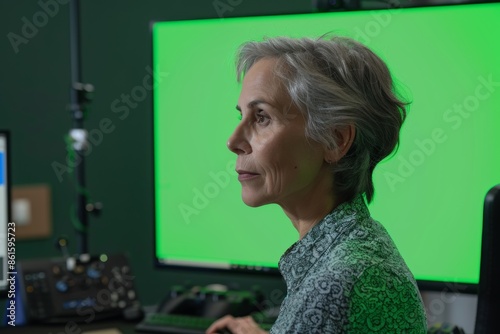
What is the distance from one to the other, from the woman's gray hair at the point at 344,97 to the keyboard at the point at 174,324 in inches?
22.5

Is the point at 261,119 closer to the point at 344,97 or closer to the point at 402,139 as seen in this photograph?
the point at 344,97

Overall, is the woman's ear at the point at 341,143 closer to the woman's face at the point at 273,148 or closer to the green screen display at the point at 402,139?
the woman's face at the point at 273,148

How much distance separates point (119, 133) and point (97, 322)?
1.88ft

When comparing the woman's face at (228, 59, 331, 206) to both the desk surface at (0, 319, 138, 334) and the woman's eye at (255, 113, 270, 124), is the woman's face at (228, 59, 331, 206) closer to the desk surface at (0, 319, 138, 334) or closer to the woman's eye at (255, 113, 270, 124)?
the woman's eye at (255, 113, 270, 124)

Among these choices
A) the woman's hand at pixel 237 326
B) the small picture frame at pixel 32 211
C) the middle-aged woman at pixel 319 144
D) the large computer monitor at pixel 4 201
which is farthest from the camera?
the small picture frame at pixel 32 211

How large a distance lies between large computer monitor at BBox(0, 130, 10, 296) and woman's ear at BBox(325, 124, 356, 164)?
85 cm

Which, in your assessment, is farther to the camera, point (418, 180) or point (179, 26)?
point (179, 26)

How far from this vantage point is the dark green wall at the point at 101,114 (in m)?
1.98

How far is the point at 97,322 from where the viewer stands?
1.79 m

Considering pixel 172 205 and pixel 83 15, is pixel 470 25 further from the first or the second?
pixel 83 15

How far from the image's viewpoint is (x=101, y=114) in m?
2.12

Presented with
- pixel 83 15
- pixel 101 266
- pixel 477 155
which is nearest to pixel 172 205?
pixel 101 266

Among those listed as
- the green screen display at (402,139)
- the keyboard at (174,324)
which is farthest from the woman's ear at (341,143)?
the keyboard at (174,324)

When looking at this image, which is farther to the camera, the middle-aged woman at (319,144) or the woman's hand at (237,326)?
the woman's hand at (237,326)
